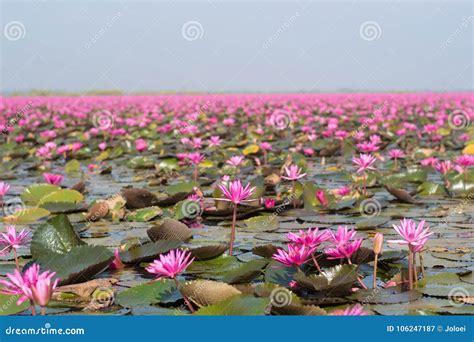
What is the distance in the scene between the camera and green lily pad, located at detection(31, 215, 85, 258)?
2.59 m

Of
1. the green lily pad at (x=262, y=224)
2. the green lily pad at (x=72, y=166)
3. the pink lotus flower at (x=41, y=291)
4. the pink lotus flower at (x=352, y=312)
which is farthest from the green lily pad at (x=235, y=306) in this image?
the green lily pad at (x=72, y=166)

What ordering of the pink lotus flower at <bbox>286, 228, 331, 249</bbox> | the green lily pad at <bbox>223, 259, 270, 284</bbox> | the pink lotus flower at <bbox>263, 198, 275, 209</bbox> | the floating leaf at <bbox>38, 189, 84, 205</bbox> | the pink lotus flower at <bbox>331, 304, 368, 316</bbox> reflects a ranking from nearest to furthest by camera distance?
the pink lotus flower at <bbox>331, 304, 368, 316</bbox> → the pink lotus flower at <bbox>286, 228, 331, 249</bbox> → the green lily pad at <bbox>223, 259, 270, 284</bbox> → the pink lotus flower at <bbox>263, 198, 275, 209</bbox> → the floating leaf at <bbox>38, 189, 84, 205</bbox>

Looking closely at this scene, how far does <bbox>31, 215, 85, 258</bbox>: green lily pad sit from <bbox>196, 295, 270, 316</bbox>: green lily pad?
0.96 meters

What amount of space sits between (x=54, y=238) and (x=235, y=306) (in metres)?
1.09

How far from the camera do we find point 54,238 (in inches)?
103

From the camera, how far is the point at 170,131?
35.9ft

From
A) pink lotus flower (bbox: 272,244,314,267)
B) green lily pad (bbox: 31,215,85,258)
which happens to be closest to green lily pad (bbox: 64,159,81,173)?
green lily pad (bbox: 31,215,85,258)

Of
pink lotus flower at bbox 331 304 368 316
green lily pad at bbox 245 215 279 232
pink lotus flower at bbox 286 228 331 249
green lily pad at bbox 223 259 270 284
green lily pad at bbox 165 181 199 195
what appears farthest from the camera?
green lily pad at bbox 165 181 199 195

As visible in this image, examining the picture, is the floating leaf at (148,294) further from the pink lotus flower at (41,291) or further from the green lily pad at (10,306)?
the pink lotus flower at (41,291)

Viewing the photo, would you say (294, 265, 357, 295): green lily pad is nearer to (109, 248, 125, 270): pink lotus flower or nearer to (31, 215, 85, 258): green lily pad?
(109, 248, 125, 270): pink lotus flower

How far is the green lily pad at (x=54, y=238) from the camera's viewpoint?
2.59 meters

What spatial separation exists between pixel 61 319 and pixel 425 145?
7763 mm

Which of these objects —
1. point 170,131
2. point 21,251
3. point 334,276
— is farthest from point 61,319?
point 170,131

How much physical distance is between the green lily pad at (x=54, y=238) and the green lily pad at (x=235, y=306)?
3.15ft
